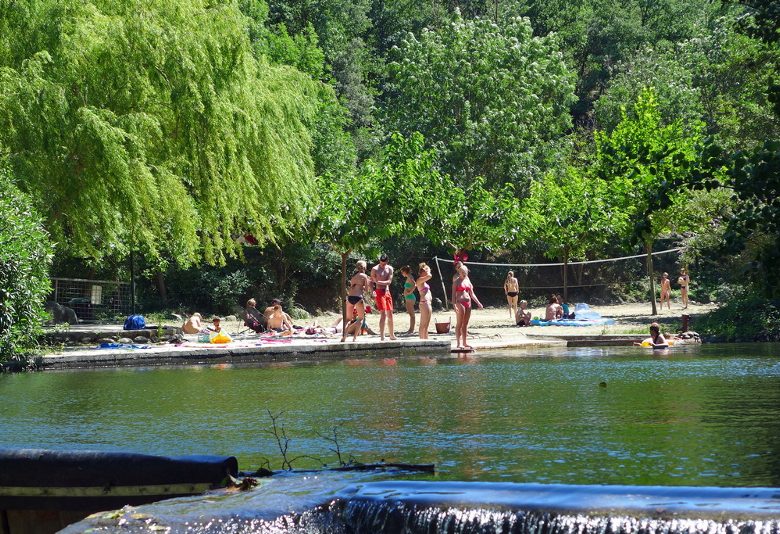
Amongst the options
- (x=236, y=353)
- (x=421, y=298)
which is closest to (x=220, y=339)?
(x=236, y=353)

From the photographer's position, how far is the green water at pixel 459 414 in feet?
33.0

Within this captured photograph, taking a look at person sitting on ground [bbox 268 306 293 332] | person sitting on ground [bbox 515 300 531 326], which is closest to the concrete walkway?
person sitting on ground [bbox 515 300 531 326]

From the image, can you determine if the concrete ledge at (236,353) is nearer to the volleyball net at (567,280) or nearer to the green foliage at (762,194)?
the green foliage at (762,194)

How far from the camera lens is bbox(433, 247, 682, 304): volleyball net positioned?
1774 inches

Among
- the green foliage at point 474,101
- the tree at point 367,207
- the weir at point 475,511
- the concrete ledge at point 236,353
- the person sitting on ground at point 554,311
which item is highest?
the green foliage at point 474,101

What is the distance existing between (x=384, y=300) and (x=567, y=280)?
1959 cm

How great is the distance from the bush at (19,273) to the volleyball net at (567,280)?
971 inches

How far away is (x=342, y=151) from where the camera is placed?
47594mm

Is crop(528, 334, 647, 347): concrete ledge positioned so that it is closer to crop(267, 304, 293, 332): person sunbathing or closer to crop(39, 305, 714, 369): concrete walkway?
crop(39, 305, 714, 369): concrete walkway

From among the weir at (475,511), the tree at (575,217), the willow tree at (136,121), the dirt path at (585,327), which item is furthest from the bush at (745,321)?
the weir at (475,511)

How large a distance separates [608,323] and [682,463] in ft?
80.5

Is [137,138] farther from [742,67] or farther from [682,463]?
[742,67]

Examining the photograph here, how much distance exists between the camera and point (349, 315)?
27.0 metres

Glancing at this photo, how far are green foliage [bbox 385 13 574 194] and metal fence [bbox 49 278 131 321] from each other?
1899 centimetres
